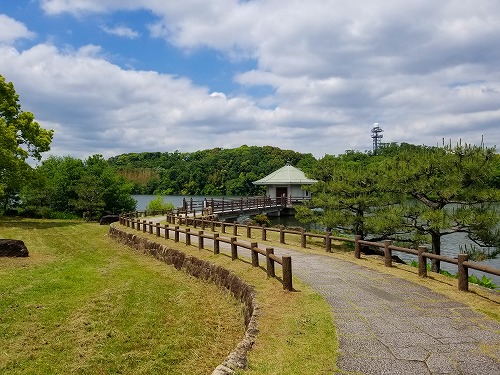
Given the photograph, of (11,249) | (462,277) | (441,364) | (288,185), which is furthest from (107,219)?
(441,364)

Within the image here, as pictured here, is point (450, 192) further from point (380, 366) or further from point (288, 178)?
point (288, 178)

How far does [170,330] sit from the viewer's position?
753 centimetres

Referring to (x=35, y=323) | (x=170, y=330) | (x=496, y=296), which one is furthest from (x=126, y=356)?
(x=496, y=296)

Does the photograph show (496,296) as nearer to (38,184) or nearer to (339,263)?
(339,263)

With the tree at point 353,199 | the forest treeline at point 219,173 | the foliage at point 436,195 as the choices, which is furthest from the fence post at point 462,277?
the forest treeline at point 219,173

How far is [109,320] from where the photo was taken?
791 centimetres

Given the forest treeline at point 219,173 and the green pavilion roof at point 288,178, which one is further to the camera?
the forest treeline at point 219,173

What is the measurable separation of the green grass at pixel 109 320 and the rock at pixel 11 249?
55 cm

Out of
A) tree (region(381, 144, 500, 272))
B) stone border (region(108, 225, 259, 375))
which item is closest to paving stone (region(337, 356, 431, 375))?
stone border (region(108, 225, 259, 375))

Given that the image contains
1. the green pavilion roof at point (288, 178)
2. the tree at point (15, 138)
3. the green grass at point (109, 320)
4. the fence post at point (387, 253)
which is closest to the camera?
the green grass at point (109, 320)

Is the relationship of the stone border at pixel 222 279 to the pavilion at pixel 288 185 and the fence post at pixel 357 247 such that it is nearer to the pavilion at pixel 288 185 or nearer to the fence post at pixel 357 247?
the fence post at pixel 357 247

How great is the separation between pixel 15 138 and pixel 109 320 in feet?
73.5

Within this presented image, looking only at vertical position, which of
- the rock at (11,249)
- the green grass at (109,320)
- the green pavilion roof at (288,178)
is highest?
the green pavilion roof at (288,178)

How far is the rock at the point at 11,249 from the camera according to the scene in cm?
1418
